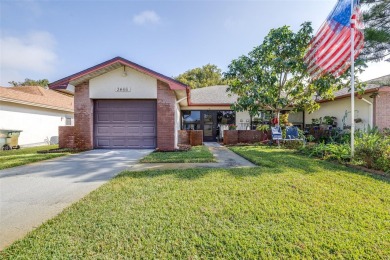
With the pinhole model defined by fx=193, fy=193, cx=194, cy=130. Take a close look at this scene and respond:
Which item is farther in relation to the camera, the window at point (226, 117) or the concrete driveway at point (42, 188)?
the window at point (226, 117)

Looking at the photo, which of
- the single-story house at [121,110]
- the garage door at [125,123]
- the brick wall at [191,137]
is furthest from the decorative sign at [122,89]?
the brick wall at [191,137]

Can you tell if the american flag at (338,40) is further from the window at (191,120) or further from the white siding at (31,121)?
the white siding at (31,121)

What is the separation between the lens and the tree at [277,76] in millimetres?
9242

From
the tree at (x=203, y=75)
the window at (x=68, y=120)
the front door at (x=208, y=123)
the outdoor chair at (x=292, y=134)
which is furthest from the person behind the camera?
the tree at (x=203, y=75)

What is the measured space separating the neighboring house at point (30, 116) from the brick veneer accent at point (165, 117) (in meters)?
8.80

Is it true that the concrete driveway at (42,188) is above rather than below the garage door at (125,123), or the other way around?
below

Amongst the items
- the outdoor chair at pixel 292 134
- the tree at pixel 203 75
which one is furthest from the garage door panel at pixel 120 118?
the tree at pixel 203 75

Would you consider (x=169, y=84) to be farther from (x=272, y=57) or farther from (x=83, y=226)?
(x=83, y=226)

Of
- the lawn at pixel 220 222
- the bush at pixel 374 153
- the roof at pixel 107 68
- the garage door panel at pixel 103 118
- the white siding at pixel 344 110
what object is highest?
the roof at pixel 107 68

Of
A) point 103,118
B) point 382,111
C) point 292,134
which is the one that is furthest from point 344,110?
point 103,118

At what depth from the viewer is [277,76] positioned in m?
10.3

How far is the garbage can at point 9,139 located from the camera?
10.1 m

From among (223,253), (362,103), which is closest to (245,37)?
(362,103)

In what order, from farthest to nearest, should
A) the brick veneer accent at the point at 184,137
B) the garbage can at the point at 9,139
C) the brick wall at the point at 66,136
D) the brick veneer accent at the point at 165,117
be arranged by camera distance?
the brick veneer accent at the point at 184,137 → the garbage can at the point at 9,139 → the brick wall at the point at 66,136 → the brick veneer accent at the point at 165,117
